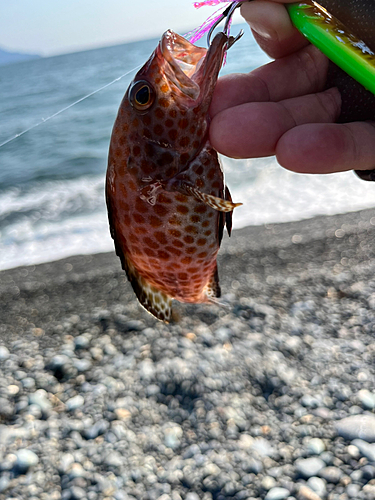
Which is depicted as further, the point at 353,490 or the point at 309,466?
the point at 309,466

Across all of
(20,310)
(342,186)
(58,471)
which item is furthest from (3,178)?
(58,471)

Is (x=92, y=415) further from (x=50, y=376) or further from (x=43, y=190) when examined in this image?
(x=43, y=190)

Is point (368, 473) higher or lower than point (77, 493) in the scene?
higher

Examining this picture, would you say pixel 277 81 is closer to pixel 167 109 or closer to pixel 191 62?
pixel 191 62

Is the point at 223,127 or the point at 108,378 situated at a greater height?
the point at 223,127

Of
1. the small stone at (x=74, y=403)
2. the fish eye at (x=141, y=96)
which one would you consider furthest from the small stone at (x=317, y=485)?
the fish eye at (x=141, y=96)

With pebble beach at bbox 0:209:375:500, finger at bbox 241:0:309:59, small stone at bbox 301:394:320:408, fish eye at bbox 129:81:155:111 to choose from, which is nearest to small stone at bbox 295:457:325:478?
pebble beach at bbox 0:209:375:500

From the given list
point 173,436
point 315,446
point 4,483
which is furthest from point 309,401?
point 4,483

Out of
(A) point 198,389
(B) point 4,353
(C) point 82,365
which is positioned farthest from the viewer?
(B) point 4,353
